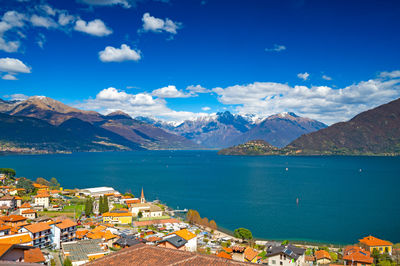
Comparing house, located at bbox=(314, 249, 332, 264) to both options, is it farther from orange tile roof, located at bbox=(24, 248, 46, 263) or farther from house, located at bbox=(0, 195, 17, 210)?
house, located at bbox=(0, 195, 17, 210)

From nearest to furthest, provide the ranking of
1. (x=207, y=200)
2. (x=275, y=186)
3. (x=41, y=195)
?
(x=41, y=195) < (x=207, y=200) < (x=275, y=186)

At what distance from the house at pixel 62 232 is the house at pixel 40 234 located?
2.30ft

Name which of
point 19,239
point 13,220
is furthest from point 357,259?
point 13,220

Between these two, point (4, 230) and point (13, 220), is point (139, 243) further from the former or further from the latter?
point (13, 220)

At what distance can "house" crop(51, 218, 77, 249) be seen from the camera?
41.2 metres

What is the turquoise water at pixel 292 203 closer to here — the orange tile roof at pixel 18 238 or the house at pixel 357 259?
the house at pixel 357 259

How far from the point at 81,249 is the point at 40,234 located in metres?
10.6

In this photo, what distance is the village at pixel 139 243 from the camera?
14217 mm

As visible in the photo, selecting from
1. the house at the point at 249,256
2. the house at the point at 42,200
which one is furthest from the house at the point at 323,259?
the house at the point at 42,200

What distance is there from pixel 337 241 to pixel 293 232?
8.31 meters

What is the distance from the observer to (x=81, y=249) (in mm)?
33719

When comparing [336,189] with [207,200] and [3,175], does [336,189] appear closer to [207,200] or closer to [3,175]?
[207,200]

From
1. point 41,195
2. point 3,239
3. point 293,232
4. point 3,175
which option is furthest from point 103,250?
point 3,175

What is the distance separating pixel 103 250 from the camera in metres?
33.4
